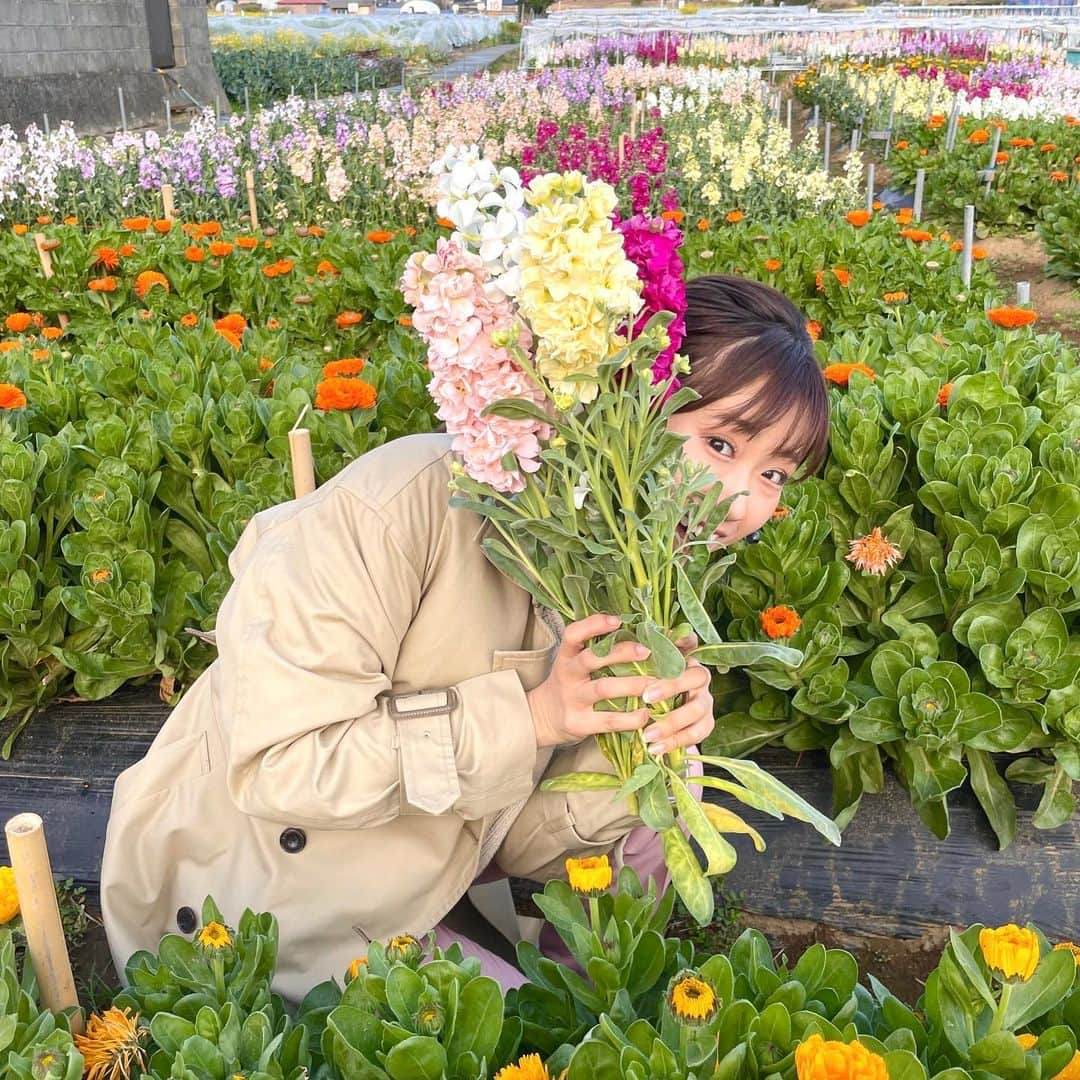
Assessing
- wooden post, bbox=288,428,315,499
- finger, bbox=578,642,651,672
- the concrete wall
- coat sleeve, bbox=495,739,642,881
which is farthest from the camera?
the concrete wall

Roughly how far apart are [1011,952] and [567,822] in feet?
2.64

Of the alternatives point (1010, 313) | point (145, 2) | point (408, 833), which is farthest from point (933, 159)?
point (145, 2)

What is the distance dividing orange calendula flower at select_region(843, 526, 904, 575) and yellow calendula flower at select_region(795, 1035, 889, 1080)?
1.45 m

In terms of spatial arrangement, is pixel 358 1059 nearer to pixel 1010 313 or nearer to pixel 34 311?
pixel 1010 313

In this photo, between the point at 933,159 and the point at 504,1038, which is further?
the point at 933,159

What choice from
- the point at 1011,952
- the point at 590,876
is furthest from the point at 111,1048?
the point at 1011,952

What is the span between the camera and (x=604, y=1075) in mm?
1107

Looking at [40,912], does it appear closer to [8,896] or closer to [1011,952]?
[8,896]

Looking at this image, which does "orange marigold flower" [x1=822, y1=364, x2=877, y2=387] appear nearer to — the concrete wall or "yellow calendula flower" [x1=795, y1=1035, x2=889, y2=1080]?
"yellow calendula flower" [x1=795, y1=1035, x2=889, y2=1080]

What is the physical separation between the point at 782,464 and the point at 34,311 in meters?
4.58

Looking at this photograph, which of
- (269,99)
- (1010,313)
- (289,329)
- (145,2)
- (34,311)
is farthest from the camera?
(269,99)

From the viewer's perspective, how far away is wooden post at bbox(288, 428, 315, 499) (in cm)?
188

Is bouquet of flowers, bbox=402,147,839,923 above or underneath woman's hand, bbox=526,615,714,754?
above

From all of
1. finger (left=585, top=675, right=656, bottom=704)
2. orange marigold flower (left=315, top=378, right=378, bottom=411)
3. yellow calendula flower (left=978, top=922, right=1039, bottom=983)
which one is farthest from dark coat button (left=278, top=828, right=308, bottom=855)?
orange marigold flower (left=315, top=378, right=378, bottom=411)
